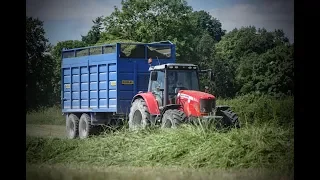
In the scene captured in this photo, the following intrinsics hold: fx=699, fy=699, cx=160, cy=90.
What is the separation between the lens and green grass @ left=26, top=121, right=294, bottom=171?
682 centimetres

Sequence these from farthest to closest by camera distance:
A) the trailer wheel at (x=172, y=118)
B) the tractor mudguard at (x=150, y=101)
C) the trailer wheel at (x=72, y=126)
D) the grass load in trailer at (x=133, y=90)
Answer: the trailer wheel at (x=72, y=126) < the tractor mudguard at (x=150, y=101) < the grass load in trailer at (x=133, y=90) < the trailer wheel at (x=172, y=118)

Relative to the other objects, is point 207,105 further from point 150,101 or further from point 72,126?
point 72,126

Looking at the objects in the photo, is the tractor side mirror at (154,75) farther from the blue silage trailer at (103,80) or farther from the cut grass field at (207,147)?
the cut grass field at (207,147)

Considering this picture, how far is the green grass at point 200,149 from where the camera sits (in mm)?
6824

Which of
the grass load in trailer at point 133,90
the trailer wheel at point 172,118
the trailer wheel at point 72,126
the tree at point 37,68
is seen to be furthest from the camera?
the trailer wheel at point 72,126

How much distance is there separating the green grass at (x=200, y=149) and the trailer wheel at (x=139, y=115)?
0.27 feet

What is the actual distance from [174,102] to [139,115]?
0.39 metres

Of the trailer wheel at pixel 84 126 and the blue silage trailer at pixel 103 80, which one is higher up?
the blue silage trailer at pixel 103 80

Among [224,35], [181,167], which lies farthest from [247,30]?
[181,167]

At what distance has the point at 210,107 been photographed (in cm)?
690

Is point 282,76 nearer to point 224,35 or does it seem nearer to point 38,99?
A: point 224,35

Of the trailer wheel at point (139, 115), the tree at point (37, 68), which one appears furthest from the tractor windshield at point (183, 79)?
the tree at point (37, 68)

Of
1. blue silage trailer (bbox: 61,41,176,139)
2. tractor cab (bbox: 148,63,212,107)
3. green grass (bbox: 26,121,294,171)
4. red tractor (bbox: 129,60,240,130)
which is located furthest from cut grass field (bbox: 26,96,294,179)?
tractor cab (bbox: 148,63,212,107)

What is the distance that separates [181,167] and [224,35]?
1409 millimetres
